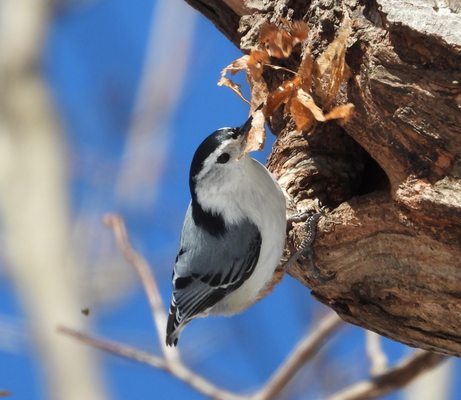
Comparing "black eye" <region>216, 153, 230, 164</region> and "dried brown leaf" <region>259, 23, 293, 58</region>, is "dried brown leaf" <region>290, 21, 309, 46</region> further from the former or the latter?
"black eye" <region>216, 153, 230, 164</region>

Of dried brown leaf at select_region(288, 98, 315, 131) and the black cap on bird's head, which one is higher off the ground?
dried brown leaf at select_region(288, 98, 315, 131)

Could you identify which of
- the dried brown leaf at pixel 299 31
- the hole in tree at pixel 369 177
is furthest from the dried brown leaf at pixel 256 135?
the hole in tree at pixel 369 177

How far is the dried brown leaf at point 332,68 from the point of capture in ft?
7.11

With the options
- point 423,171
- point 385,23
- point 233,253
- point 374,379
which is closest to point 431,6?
point 385,23

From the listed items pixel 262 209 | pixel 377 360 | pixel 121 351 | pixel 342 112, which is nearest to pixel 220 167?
pixel 262 209

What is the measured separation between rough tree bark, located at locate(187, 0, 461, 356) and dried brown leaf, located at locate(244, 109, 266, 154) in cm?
22

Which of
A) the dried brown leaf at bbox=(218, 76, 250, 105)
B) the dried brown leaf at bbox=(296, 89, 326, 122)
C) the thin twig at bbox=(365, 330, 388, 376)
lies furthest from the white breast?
the thin twig at bbox=(365, 330, 388, 376)

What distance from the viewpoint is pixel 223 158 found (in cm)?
252

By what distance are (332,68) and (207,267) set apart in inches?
31.8

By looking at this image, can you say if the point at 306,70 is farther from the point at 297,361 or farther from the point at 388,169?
the point at 297,361

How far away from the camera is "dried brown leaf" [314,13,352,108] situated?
85.4 inches

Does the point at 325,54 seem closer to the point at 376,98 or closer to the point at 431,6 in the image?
the point at 376,98

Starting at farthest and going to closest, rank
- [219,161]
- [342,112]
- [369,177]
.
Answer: [369,177] → [219,161] → [342,112]

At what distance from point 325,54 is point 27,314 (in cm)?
329
